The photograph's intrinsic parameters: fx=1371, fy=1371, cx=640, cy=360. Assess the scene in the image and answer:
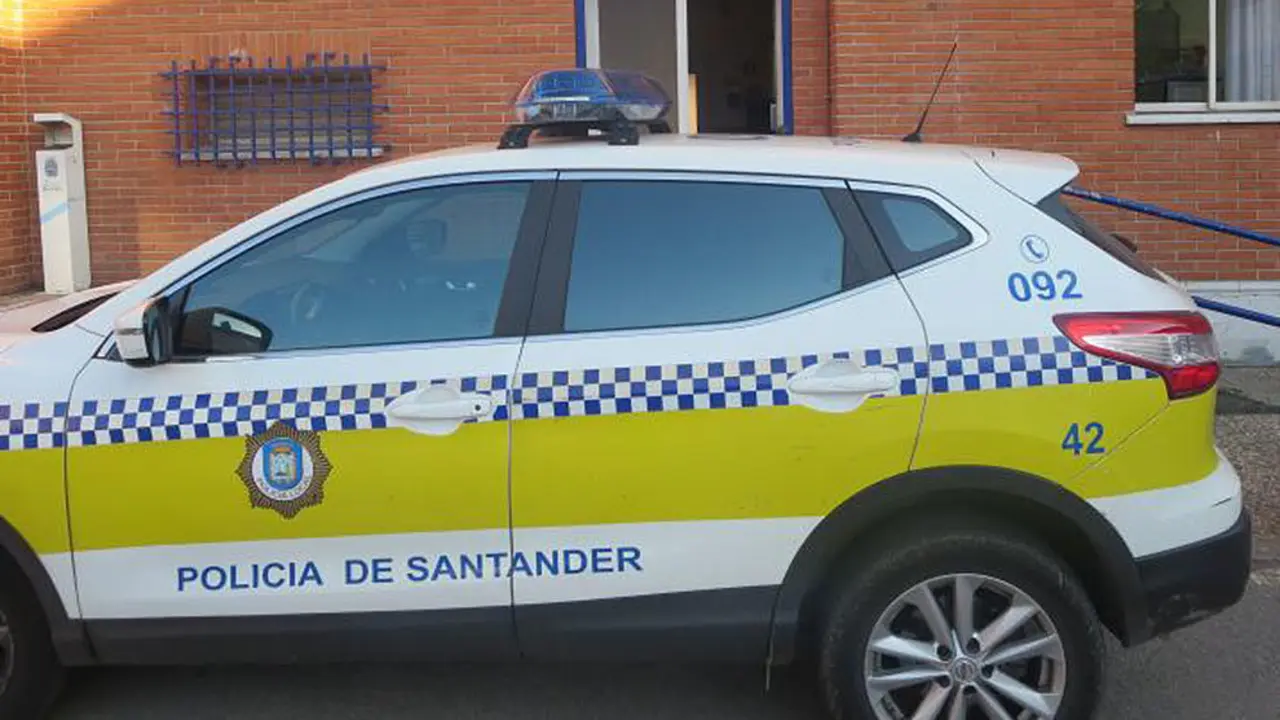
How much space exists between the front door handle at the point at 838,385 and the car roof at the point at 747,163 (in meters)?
0.57

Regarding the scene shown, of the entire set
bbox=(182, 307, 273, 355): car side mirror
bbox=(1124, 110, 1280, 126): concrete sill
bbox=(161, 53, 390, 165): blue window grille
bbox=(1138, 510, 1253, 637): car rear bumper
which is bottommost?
bbox=(1138, 510, 1253, 637): car rear bumper

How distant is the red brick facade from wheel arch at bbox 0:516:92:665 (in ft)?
19.4

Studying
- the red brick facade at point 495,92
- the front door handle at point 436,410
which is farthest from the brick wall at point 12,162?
the front door handle at point 436,410

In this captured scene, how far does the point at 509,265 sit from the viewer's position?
3836mm

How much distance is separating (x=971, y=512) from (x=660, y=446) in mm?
906

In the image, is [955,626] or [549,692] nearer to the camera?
[955,626]

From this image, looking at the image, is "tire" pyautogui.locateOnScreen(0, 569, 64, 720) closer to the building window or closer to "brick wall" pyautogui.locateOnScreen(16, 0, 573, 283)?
"brick wall" pyautogui.locateOnScreen(16, 0, 573, 283)

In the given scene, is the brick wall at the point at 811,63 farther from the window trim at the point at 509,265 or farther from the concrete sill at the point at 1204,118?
the window trim at the point at 509,265

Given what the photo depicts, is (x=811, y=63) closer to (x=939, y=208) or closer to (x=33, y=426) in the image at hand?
(x=939, y=208)

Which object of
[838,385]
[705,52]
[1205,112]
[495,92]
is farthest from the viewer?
[705,52]

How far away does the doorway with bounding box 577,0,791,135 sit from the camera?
9.59 m

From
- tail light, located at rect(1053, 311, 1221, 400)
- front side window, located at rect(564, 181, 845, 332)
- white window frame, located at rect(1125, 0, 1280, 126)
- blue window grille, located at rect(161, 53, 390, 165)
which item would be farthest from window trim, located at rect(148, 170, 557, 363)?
white window frame, located at rect(1125, 0, 1280, 126)

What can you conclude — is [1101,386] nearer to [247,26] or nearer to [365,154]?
[365,154]

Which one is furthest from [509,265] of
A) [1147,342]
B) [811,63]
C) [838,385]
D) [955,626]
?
[811,63]
